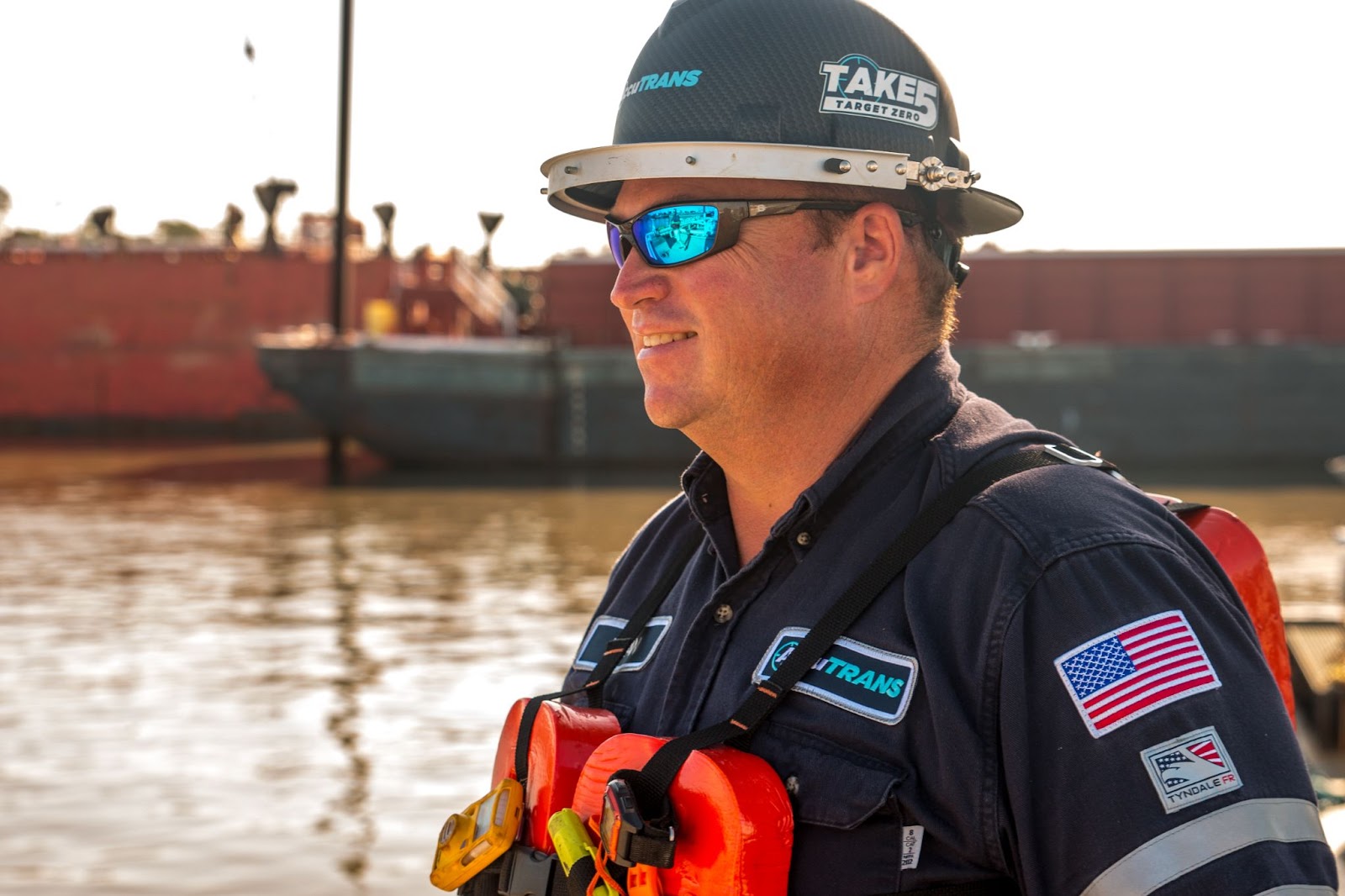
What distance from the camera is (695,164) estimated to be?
1.80 metres

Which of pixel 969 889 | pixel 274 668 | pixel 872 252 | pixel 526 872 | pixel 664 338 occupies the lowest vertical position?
pixel 274 668

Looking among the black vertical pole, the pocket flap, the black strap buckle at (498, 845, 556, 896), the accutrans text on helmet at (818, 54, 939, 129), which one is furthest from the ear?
the black vertical pole

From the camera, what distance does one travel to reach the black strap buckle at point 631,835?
1.60 meters

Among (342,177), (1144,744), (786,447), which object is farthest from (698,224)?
(342,177)

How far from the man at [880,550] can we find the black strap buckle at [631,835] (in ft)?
0.45

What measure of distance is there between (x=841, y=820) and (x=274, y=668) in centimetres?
773

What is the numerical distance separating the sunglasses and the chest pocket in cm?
57

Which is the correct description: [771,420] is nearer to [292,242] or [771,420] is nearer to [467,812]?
[467,812]

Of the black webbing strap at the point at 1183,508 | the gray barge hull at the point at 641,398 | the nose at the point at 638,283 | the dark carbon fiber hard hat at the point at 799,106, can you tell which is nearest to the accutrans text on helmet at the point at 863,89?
the dark carbon fiber hard hat at the point at 799,106

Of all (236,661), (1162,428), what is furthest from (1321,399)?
(236,661)

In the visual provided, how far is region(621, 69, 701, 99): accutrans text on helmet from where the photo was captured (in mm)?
1845

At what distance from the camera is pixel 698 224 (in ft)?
5.97

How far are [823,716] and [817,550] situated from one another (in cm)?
21

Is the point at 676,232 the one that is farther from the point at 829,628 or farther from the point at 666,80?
the point at 829,628
